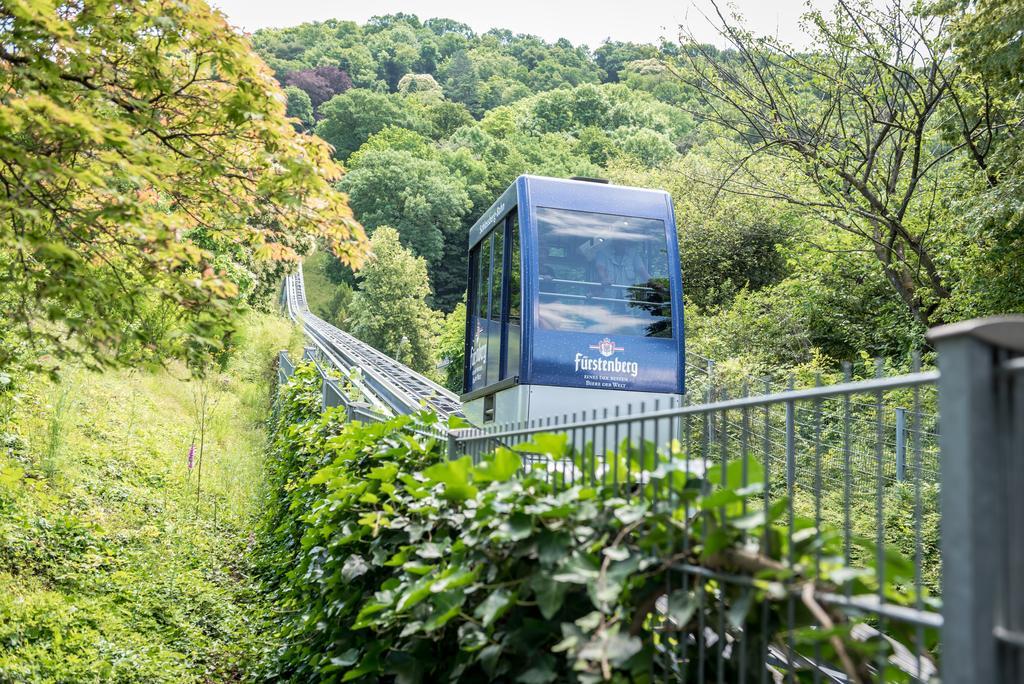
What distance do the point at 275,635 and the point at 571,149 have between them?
77.9 meters

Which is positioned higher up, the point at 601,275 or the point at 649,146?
the point at 649,146

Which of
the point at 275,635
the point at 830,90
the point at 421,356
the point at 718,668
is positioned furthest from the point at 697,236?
the point at 718,668

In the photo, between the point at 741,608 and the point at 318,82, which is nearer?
the point at 741,608

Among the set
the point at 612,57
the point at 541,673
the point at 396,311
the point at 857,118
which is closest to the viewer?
the point at 541,673

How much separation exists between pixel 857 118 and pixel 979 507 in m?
19.5

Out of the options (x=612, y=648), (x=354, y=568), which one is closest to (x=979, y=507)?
(x=612, y=648)

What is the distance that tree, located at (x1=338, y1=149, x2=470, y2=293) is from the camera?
242ft

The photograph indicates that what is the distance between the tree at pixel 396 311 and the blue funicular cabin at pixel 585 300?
4245cm

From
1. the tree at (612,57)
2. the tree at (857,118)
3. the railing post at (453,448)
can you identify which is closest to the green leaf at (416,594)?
the railing post at (453,448)

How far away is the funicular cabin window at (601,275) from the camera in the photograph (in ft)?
36.0

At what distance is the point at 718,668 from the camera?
7.59 feet

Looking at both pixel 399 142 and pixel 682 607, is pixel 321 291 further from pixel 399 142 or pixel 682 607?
pixel 682 607

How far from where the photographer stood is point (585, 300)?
36.3 feet

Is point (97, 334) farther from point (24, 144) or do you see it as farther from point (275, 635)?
point (275, 635)
